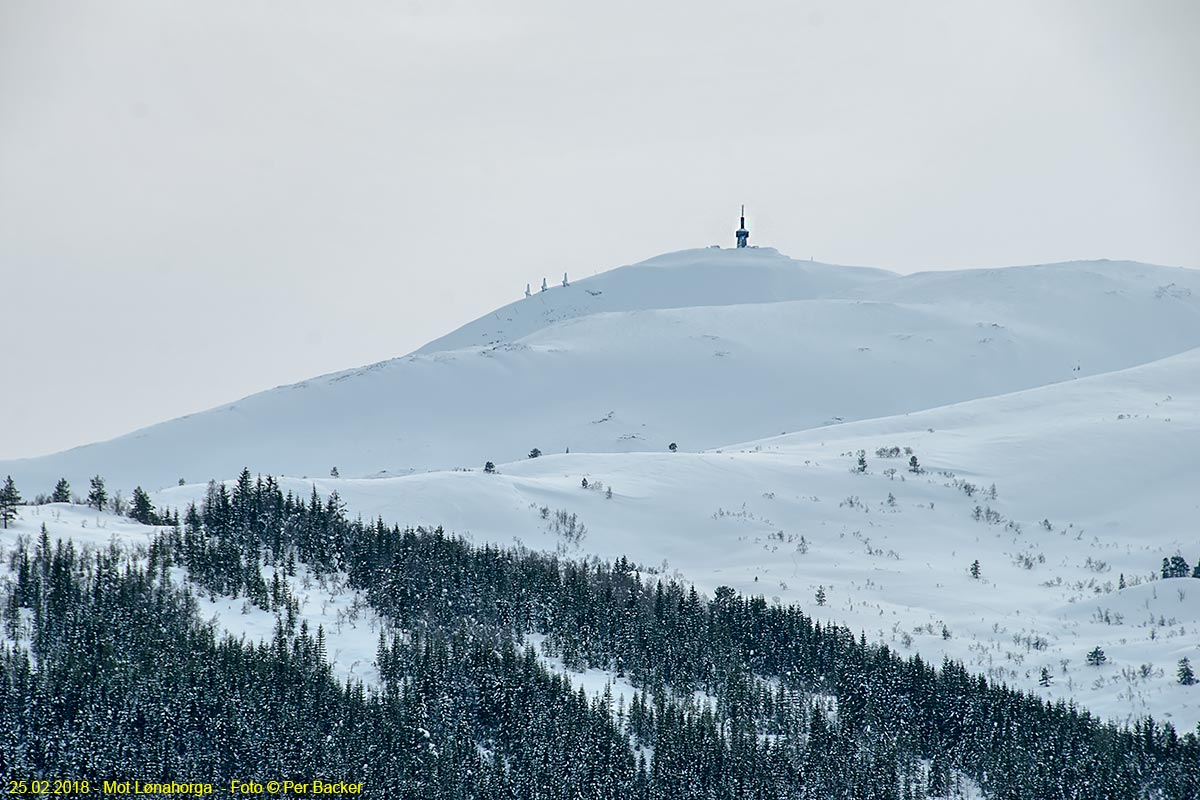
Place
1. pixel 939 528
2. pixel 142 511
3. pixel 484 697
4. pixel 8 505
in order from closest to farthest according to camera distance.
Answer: pixel 484 697, pixel 8 505, pixel 142 511, pixel 939 528

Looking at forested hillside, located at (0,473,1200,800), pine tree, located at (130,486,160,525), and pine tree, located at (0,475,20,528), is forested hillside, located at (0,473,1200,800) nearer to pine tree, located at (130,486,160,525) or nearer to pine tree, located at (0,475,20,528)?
pine tree, located at (0,475,20,528)

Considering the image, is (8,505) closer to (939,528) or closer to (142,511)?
(142,511)

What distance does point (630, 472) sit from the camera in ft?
573

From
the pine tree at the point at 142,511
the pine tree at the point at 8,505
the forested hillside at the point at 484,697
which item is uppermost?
the pine tree at the point at 8,505

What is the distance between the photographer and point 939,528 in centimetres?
15112

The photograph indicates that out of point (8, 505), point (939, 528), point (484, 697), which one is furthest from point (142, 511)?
point (939, 528)

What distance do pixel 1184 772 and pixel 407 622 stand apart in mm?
50651

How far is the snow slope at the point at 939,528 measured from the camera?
111 m

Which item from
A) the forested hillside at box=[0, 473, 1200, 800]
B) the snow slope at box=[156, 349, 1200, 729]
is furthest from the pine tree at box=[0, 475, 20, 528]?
the snow slope at box=[156, 349, 1200, 729]

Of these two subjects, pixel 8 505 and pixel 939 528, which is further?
pixel 939 528

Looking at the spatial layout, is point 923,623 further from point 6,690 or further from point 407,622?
point 6,690

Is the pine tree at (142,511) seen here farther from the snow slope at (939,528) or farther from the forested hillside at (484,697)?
the snow slope at (939,528)

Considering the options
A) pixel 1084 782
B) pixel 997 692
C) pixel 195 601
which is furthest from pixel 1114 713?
pixel 195 601

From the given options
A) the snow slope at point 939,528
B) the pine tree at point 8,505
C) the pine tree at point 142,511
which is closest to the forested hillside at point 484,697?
the pine tree at point 8,505
